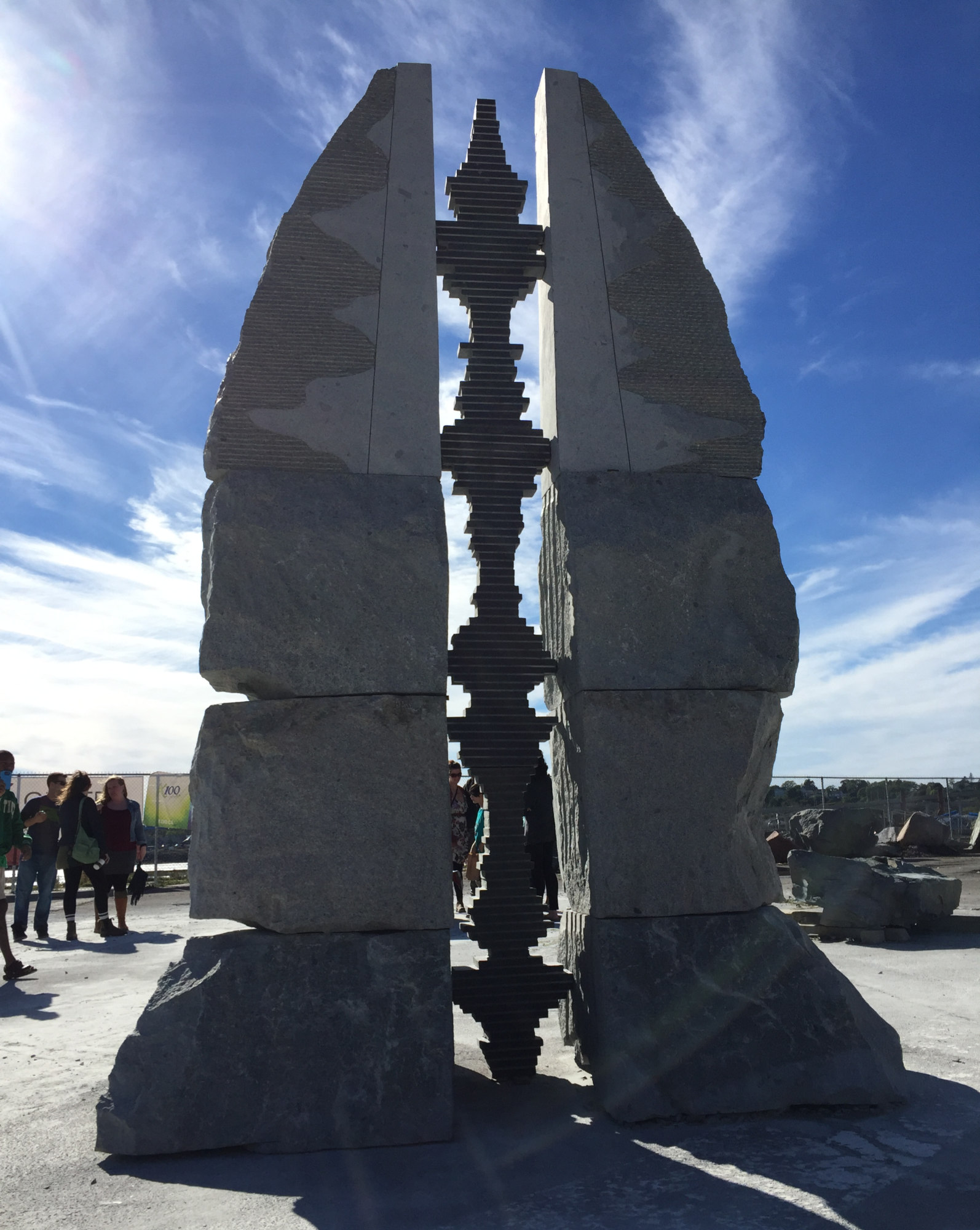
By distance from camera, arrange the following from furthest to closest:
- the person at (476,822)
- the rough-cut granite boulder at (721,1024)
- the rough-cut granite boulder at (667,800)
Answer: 1. the person at (476,822)
2. the rough-cut granite boulder at (667,800)
3. the rough-cut granite boulder at (721,1024)

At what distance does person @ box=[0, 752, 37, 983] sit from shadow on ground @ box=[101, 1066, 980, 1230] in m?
3.33

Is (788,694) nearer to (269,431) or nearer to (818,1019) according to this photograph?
(818,1019)

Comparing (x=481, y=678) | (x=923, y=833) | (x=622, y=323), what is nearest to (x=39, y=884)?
(x=481, y=678)

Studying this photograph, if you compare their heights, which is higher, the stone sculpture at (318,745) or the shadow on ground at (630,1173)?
the stone sculpture at (318,745)

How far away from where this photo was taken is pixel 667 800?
3830 mm

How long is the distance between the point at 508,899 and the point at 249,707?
1295 millimetres

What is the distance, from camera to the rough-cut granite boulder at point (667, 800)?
377 cm

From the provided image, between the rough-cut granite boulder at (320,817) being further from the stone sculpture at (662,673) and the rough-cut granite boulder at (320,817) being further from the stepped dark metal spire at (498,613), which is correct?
the stone sculpture at (662,673)

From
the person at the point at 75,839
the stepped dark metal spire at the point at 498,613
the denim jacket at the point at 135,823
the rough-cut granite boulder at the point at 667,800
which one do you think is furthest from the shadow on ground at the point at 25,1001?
the rough-cut granite boulder at the point at 667,800

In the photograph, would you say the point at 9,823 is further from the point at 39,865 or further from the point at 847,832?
the point at 847,832

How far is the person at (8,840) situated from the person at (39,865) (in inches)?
27.8

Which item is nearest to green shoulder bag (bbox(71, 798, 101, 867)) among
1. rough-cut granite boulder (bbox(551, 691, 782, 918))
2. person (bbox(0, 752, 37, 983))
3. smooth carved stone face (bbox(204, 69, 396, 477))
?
person (bbox(0, 752, 37, 983))

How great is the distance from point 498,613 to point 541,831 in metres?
3.41

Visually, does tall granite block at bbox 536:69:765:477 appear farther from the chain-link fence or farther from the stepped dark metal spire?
the chain-link fence
